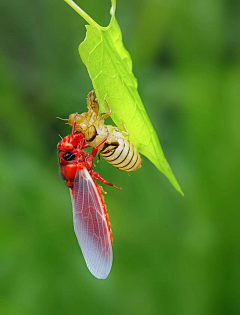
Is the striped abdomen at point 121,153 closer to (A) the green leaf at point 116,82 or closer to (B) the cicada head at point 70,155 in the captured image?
(B) the cicada head at point 70,155

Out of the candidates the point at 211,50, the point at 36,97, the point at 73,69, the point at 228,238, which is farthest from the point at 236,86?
the point at 36,97

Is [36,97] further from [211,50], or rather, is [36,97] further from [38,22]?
[211,50]

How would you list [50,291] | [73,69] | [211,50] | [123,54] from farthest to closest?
[73,69], [211,50], [50,291], [123,54]

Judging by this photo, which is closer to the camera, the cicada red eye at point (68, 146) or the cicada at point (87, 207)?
the cicada at point (87, 207)

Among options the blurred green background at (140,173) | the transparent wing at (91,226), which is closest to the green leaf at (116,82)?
the transparent wing at (91,226)

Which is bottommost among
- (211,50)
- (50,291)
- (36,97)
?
(50,291)

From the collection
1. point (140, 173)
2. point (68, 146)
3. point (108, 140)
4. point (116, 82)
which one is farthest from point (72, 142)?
point (140, 173)

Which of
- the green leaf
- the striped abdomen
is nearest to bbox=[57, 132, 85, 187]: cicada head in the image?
the striped abdomen

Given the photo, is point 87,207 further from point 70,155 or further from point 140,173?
point 140,173

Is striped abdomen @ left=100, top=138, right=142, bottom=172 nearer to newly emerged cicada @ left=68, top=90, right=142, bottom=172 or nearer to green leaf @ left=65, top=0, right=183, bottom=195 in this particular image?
newly emerged cicada @ left=68, top=90, right=142, bottom=172
